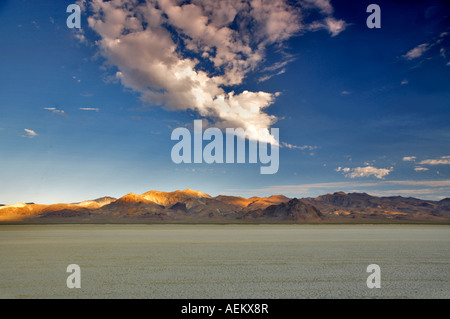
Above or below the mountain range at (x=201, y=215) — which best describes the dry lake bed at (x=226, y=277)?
above

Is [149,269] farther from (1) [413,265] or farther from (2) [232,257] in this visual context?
(1) [413,265]

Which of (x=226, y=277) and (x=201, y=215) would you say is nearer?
(x=226, y=277)

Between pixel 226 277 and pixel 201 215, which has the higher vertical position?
pixel 226 277

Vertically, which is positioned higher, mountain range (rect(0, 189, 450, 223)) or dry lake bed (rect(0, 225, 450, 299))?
dry lake bed (rect(0, 225, 450, 299))

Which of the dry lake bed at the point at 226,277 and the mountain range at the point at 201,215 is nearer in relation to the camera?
the dry lake bed at the point at 226,277

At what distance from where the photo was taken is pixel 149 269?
12820 mm

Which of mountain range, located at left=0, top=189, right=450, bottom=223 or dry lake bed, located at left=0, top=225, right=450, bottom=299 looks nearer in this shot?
dry lake bed, located at left=0, top=225, right=450, bottom=299
